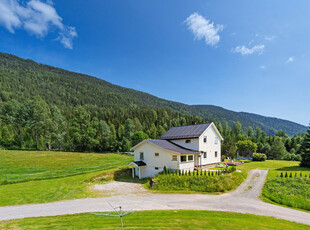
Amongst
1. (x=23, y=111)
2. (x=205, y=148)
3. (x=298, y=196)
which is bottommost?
(x=298, y=196)

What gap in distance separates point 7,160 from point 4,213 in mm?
27709

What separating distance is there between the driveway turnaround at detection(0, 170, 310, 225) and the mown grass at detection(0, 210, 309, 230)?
1212 mm

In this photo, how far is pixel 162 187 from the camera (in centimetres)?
1831

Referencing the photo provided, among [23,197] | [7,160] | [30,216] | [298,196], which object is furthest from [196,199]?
[7,160]

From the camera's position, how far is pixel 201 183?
17703 mm

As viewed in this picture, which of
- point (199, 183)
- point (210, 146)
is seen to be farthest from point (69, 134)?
point (199, 183)

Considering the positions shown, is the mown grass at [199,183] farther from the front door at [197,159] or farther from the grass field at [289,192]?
the front door at [197,159]

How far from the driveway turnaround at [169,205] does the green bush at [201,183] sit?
115 cm

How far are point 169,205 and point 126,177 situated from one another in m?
12.5

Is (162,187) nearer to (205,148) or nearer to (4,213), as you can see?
(205,148)

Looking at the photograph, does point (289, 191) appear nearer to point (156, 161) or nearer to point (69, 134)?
point (156, 161)

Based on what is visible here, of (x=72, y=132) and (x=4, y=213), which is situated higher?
(x=72, y=132)

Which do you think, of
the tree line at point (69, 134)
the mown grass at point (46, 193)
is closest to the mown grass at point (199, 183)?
the mown grass at point (46, 193)

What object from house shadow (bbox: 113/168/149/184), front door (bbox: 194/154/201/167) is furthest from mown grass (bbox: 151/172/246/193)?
front door (bbox: 194/154/201/167)
